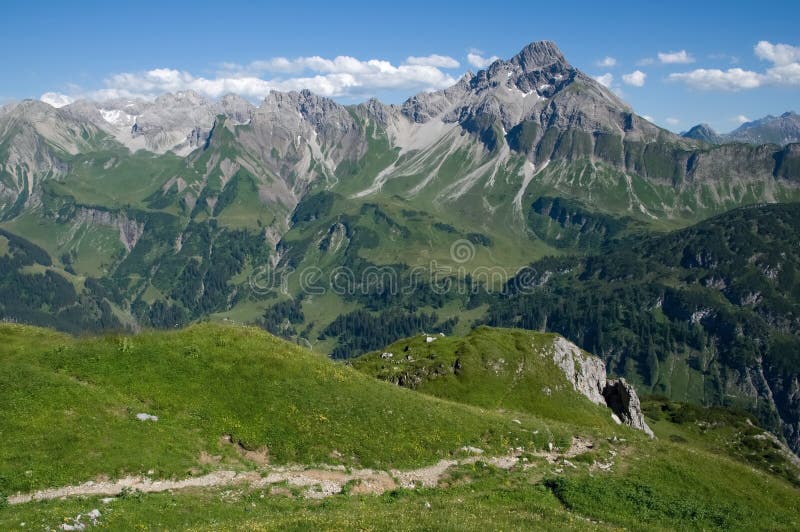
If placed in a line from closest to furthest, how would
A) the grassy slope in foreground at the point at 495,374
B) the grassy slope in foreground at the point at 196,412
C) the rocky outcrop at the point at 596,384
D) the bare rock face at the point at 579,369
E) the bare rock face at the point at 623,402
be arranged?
the grassy slope in foreground at the point at 196,412, the grassy slope in foreground at the point at 495,374, the bare rock face at the point at 579,369, the rocky outcrop at the point at 596,384, the bare rock face at the point at 623,402

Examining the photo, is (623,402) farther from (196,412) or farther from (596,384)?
(196,412)

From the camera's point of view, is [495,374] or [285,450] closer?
[285,450]

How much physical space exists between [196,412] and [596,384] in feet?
279

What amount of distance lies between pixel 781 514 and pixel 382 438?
105ft

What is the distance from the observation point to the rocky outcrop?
105 meters

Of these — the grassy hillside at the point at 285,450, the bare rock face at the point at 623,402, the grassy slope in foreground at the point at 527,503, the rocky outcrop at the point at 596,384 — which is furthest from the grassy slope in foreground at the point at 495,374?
the grassy slope in foreground at the point at 527,503

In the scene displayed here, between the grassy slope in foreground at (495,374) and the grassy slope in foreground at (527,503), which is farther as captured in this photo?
the grassy slope in foreground at (495,374)

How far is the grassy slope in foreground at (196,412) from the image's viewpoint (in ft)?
136

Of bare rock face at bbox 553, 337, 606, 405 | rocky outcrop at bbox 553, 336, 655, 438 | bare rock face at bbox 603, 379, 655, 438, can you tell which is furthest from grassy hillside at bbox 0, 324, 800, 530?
bare rock face at bbox 603, 379, 655, 438

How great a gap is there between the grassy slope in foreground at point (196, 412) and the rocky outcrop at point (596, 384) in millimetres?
44323

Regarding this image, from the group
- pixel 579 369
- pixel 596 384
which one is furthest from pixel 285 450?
pixel 596 384

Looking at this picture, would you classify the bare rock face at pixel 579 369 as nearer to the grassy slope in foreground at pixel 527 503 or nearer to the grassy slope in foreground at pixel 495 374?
the grassy slope in foreground at pixel 495 374

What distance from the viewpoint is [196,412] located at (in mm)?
49594

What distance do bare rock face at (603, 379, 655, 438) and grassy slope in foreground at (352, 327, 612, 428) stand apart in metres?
9.46
